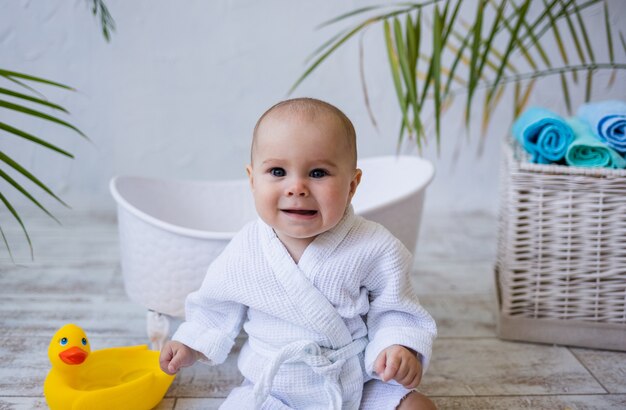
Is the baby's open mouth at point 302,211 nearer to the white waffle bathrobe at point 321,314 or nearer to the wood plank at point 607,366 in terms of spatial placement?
the white waffle bathrobe at point 321,314

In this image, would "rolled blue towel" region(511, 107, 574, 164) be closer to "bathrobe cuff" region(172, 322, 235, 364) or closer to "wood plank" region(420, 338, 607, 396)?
"wood plank" region(420, 338, 607, 396)

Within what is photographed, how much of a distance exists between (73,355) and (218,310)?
254 millimetres

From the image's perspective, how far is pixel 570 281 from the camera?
1424mm

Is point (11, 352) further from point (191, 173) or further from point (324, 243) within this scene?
point (191, 173)

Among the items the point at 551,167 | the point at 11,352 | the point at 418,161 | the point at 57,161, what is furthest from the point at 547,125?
the point at 57,161

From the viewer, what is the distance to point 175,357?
1.10m

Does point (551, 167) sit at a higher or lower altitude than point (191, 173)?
higher

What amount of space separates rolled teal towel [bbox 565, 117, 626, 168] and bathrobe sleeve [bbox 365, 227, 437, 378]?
487mm

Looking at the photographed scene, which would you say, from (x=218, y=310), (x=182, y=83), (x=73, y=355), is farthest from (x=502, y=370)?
(x=182, y=83)

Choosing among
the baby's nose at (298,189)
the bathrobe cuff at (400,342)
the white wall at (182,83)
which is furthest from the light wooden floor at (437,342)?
the baby's nose at (298,189)

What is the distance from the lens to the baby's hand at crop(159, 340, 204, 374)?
1.10 metres

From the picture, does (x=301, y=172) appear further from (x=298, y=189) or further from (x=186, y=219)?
(x=186, y=219)

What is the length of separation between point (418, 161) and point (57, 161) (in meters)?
1.34

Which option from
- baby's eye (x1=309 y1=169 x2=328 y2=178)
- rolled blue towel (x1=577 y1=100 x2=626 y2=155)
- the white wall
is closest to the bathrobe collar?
baby's eye (x1=309 y1=169 x2=328 y2=178)
